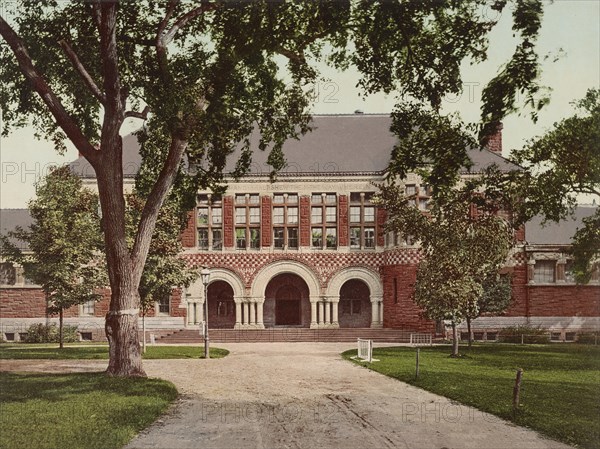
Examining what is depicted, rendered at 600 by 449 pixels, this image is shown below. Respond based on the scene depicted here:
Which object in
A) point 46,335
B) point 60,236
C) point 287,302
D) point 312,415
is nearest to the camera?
point 312,415

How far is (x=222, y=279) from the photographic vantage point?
3806cm

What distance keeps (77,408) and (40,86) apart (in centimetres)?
707

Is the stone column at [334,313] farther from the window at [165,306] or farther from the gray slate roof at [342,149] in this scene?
the window at [165,306]

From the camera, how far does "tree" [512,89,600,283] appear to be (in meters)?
14.6

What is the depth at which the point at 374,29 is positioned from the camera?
43.7ft

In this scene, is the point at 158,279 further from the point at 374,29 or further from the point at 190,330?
the point at 374,29

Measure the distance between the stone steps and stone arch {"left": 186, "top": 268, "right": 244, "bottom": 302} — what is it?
2.64m

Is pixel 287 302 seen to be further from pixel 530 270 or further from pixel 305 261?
pixel 530 270

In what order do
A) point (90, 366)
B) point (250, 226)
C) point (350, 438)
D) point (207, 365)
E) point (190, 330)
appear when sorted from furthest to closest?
1. point (250, 226)
2. point (190, 330)
3. point (207, 365)
4. point (90, 366)
5. point (350, 438)

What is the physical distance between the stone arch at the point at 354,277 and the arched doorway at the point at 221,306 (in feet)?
20.8

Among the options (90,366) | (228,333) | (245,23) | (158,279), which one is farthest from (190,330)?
(245,23)

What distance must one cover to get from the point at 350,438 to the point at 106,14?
1030cm

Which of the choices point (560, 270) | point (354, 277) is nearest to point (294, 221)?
point (354, 277)

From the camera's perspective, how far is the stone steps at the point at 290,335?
34.5 m
